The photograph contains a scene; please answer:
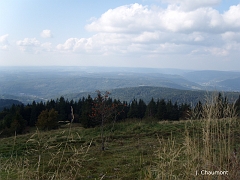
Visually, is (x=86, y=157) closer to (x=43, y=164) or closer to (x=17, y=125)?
(x=43, y=164)

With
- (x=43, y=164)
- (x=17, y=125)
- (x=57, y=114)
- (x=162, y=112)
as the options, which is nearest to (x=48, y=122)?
(x=57, y=114)

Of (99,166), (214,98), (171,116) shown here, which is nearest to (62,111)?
(171,116)

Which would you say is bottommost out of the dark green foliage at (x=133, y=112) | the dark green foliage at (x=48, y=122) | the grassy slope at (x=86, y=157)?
the dark green foliage at (x=133, y=112)

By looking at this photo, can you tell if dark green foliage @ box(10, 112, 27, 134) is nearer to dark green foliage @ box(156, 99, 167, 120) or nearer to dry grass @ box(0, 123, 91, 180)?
dark green foliage @ box(156, 99, 167, 120)

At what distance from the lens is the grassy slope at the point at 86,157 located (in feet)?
9.89

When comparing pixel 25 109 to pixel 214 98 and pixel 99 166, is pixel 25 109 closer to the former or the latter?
pixel 99 166

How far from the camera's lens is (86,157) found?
24.5 ft

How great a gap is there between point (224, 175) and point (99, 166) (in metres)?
4.21

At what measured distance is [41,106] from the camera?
4456 cm

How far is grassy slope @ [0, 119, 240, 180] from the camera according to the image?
301 cm

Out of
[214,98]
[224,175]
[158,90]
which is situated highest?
[214,98]

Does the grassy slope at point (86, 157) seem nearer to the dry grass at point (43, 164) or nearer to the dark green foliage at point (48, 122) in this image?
the dry grass at point (43, 164)

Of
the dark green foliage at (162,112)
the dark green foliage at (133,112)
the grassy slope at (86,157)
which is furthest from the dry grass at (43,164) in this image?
the dark green foliage at (133,112)

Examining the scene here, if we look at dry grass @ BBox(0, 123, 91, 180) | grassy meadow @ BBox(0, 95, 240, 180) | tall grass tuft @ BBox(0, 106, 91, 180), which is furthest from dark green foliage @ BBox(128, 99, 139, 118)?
dry grass @ BBox(0, 123, 91, 180)
